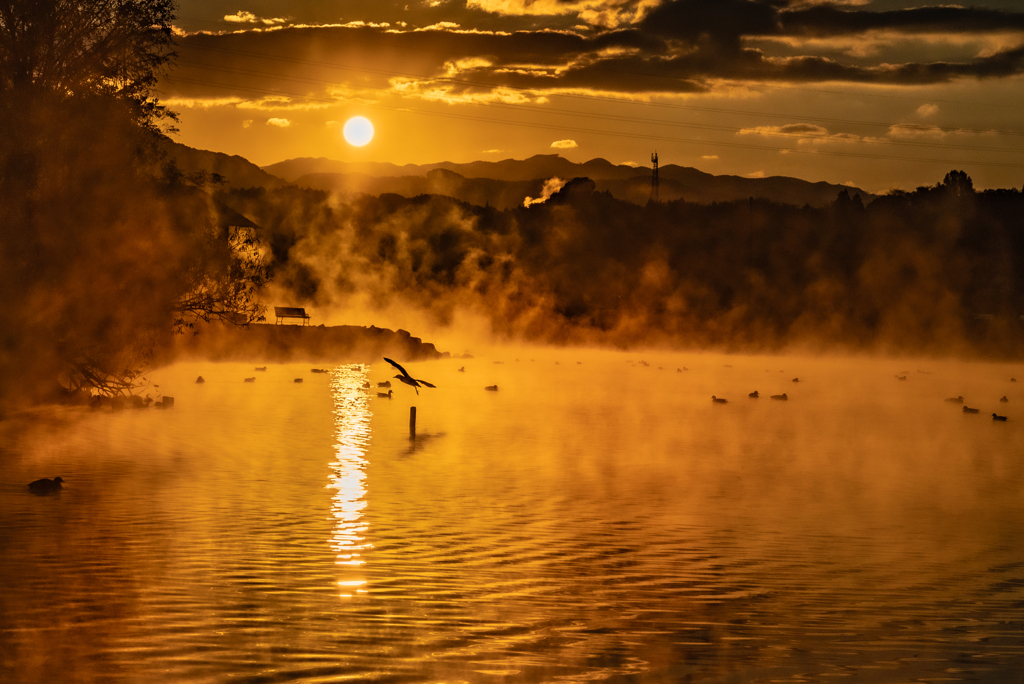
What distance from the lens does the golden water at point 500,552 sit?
38.3ft

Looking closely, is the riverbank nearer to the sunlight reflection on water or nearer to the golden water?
the sunlight reflection on water

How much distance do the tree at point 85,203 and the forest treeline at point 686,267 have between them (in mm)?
67693

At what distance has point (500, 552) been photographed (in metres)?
17.2

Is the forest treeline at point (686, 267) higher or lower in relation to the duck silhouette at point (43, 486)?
higher

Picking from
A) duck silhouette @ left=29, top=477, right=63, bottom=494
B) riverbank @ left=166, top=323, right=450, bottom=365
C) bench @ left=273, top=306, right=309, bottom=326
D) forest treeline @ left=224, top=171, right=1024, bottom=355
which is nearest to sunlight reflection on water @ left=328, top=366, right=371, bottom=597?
duck silhouette @ left=29, top=477, right=63, bottom=494

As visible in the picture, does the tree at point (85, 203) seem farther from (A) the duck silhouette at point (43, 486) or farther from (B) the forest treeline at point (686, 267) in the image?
(B) the forest treeline at point (686, 267)

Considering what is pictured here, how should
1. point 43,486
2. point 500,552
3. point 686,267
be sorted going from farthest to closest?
point 686,267, point 43,486, point 500,552

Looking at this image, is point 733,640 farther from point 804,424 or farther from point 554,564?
point 804,424

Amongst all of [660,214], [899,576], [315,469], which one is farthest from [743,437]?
[660,214]

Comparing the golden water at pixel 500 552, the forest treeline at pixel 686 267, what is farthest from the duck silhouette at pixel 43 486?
the forest treeline at pixel 686 267

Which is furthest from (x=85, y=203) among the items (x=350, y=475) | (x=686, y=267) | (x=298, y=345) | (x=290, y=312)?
(x=686, y=267)

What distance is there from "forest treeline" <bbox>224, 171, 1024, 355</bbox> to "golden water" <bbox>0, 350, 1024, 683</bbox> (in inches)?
2332

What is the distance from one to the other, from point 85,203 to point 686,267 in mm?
88131

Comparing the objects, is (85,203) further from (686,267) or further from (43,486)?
(686,267)
